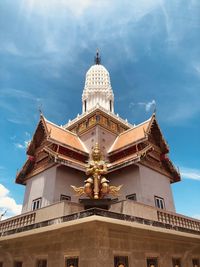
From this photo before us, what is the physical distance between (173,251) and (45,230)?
591cm

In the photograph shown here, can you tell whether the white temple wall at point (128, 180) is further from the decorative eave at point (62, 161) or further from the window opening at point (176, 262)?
the window opening at point (176, 262)

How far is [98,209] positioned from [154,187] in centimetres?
1033

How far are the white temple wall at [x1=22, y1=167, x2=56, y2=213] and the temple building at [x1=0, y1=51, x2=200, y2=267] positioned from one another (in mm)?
76

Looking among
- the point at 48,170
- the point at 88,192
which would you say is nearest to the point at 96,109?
the point at 48,170

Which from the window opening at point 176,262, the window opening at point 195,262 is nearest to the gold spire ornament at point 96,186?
the window opening at point 176,262

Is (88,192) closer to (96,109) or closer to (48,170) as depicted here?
(48,170)

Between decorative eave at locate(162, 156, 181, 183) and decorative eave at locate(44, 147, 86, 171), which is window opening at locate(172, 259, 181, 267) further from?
decorative eave at locate(162, 156, 181, 183)

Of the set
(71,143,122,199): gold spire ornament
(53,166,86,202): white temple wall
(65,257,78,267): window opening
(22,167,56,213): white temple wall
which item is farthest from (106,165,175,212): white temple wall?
(65,257,78,267): window opening

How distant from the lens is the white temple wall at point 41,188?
16.9 metres

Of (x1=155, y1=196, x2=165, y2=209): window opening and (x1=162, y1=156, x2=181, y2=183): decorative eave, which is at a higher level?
(x1=162, y1=156, x2=181, y2=183): decorative eave

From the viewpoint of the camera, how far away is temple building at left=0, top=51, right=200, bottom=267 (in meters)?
8.59

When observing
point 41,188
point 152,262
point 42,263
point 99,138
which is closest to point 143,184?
point 99,138

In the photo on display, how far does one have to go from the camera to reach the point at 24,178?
21.0m

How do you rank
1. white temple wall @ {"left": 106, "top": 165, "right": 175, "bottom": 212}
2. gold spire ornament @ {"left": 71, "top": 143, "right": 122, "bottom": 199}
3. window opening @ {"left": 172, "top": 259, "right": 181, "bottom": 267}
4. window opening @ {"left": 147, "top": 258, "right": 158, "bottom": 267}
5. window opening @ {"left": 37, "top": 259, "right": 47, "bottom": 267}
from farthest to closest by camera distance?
1. white temple wall @ {"left": 106, "top": 165, "right": 175, "bottom": 212}
2. gold spire ornament @ {"left": 71, "top": 143, "right": 122, "bottom": 199}
3. window opening @ {"left": 172, "top": 259, "right": 181, "bottom": 267}
4. window opening @ {"left": 147, "top": 258, "right": 158, "bottom": 267}
5. window opening @ {"left": 37, "top": 259, "right": 47, "bottom": 267}
